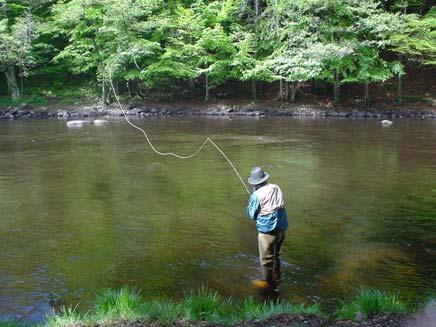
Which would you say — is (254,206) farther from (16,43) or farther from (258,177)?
(16,43)

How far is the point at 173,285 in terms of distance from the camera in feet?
23.7

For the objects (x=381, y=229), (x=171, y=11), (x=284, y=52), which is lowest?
(x=381, y=229)

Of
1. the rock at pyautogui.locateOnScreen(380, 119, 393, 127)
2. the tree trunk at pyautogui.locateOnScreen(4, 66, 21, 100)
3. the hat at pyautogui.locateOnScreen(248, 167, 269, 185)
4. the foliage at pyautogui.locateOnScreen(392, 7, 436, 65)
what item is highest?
the foliage at pyautogui.locateOnScreen(392, 7, 436, 65)

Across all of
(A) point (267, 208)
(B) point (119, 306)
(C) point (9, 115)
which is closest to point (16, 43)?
(C) point (9, 115)

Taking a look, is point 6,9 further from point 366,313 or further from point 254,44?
point 366,313

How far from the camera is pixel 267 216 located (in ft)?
23.0

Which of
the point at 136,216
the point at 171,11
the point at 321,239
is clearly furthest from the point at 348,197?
the point at 171,11

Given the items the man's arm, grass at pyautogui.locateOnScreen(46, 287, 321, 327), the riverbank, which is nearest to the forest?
the riverbank

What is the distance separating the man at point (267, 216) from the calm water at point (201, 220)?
1.39 ft

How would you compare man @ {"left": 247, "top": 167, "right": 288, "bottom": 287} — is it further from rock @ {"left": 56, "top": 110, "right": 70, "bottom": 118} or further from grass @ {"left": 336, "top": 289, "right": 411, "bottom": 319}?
rock @ {"left": 56, "top": 110, "right": 70, "bottom": 118}

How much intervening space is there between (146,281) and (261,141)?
47.3 feet

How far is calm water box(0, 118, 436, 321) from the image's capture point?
7.32 metres

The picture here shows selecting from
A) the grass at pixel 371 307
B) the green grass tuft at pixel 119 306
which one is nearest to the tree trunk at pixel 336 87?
the grass at pixel 371 307

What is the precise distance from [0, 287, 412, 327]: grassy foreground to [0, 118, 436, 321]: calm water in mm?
860
